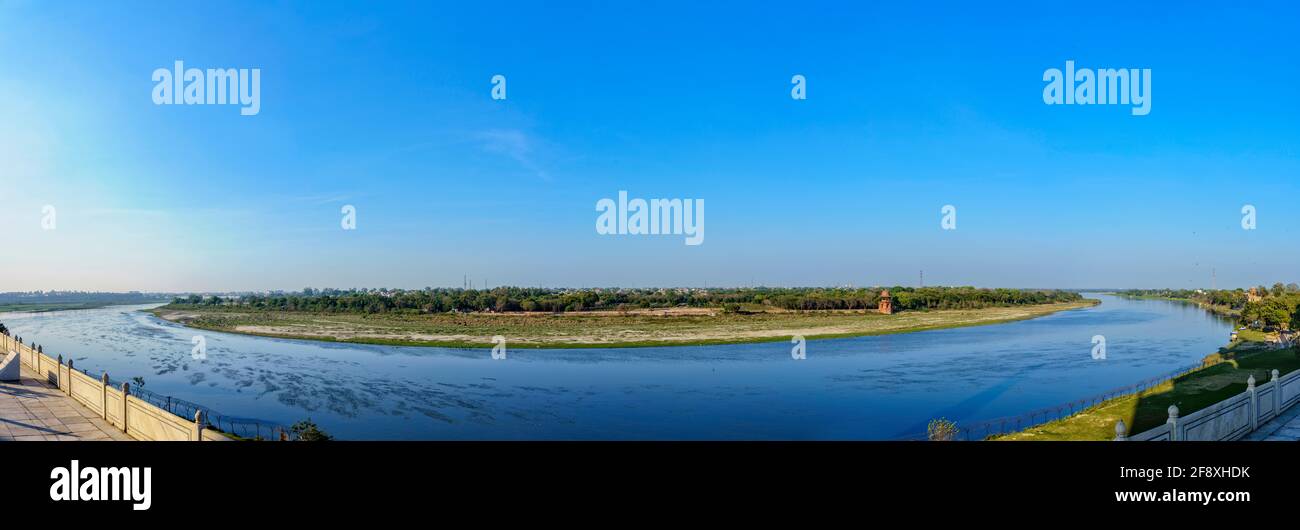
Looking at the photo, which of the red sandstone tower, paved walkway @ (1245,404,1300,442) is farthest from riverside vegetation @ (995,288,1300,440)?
the red sandstone tower

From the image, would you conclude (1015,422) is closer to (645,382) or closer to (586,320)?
(645,382)

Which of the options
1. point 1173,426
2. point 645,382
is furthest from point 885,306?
point 1173,426

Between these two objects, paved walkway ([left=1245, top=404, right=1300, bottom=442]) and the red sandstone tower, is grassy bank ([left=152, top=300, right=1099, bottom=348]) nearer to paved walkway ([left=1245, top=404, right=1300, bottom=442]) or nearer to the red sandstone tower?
the red sandstone tower

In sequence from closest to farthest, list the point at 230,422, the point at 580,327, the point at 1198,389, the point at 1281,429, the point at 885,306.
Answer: the point at 1281,429, the point at 1198,389, the point at 230,422, the point at 580,327, the point at 885,306

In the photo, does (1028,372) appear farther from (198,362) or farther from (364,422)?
(198,362)

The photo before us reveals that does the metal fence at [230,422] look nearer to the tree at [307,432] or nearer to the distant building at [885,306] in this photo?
the tree at [307,432]

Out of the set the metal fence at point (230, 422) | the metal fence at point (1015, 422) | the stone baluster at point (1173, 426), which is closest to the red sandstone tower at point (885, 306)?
the metal fence at point (1015, 422)
